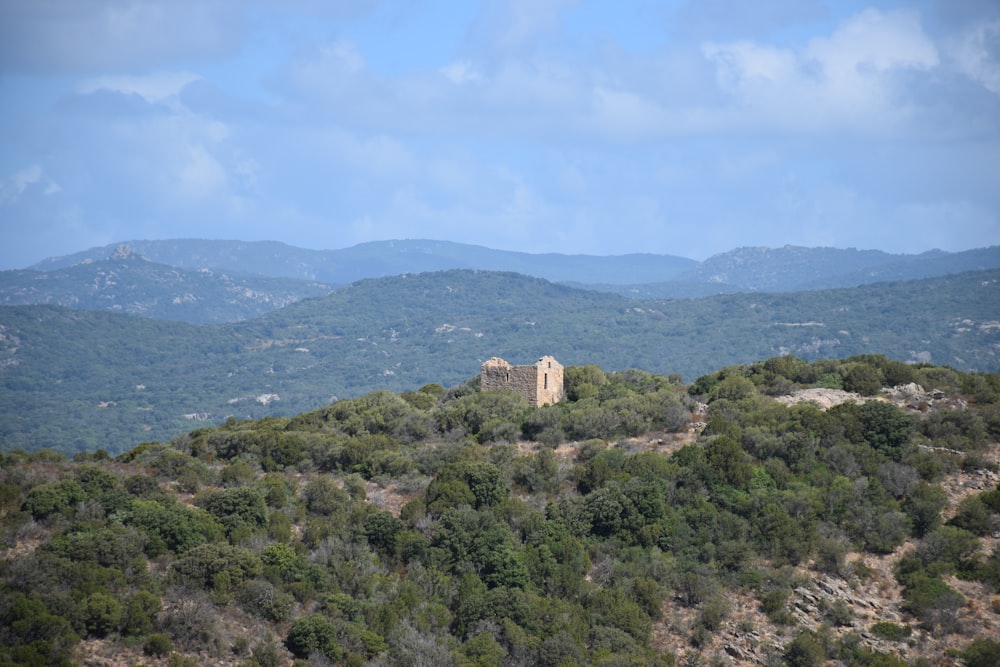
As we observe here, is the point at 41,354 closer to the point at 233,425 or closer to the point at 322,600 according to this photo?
the point at 233,425

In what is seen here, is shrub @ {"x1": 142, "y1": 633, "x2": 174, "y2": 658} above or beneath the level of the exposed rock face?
beneath

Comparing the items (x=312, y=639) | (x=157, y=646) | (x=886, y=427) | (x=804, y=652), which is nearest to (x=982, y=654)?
(x=804, y=652)

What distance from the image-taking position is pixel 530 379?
1900 inches

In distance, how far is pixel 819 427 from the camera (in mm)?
40719

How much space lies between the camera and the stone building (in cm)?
4822

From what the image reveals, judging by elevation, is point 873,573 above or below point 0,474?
below

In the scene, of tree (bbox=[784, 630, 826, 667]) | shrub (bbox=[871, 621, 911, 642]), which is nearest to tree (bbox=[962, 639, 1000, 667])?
Result: shrub (bbox=[871, 621, 911, 642])

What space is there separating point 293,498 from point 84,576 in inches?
365

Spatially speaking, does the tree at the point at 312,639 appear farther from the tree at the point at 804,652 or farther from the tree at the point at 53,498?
the tree at the point at 804,652

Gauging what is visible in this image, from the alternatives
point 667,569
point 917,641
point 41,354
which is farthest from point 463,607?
point 41,354

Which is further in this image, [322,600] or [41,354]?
[41,354]

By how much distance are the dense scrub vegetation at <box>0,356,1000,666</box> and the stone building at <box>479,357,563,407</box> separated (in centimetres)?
214

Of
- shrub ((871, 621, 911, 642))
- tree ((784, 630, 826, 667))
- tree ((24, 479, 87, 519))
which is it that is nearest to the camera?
tree ((784, 630, 826, 667))

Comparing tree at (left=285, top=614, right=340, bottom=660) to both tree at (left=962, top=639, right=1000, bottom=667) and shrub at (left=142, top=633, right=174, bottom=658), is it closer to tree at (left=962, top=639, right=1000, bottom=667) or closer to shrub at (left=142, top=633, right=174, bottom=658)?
shrub at (left=142, top=633, right=174, bottom=658)
